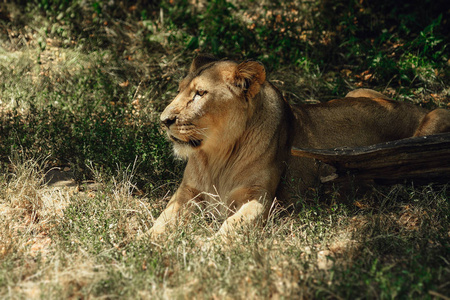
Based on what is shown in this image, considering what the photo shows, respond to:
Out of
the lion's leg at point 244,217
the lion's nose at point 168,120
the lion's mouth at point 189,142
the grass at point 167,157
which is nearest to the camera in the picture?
the grass at point 167,157

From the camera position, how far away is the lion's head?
4.42m

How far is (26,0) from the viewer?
29.8ft

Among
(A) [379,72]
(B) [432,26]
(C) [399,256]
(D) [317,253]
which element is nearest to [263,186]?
(D) [317,253]

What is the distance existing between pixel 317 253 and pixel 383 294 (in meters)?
0.86

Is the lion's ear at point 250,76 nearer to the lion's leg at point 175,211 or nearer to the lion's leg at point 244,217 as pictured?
the lion's leg at point 244,217

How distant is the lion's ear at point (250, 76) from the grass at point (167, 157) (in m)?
1.09

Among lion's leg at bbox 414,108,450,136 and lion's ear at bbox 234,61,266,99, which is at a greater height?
lion's ear at bbox 234,61,266,99

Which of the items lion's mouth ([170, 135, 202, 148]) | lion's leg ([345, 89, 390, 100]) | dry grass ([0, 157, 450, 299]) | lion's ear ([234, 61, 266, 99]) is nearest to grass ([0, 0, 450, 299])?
dry grass ([0, 157, 450, 299])

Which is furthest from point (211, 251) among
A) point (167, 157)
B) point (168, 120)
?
point (167, 157)

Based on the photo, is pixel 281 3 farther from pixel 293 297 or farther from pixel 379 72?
pixel 293 297

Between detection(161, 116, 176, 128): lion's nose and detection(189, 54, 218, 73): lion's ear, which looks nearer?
detection(161, 116, 176, 128): lion's nose

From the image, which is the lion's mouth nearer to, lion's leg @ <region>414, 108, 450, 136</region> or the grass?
the grass

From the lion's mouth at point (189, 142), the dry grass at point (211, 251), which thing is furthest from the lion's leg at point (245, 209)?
the lion's mouth at point (189, 142)

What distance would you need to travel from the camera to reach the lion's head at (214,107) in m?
4.42
